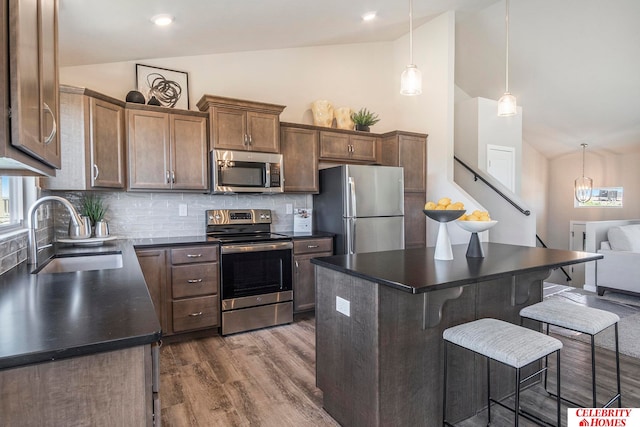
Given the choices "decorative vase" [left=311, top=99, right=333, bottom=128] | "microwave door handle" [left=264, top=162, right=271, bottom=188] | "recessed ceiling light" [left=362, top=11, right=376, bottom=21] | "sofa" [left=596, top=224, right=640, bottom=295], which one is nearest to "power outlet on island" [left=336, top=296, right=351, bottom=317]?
"microwave door handle" [left=264, top=162, right=271, bottom=188]

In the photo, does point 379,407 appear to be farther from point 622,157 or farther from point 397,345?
point 622,157

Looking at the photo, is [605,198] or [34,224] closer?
[34,224]

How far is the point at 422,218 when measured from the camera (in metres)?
4.54

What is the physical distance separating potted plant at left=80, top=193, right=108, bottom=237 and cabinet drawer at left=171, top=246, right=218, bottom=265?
0.65 metres

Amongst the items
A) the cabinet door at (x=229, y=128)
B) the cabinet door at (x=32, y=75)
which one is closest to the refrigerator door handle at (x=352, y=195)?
the cabinet door at (x=229, y=128)

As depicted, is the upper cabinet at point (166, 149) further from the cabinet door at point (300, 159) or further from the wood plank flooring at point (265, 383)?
the wood plank flooring at point (265, 383)

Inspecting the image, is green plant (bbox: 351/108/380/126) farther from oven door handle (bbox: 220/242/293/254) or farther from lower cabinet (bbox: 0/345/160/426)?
lower cabinet (bbox: 0/345/160/426)

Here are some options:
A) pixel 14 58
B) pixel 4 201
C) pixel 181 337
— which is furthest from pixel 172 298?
pixel 14 58

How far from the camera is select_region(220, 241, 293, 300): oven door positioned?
3.31 meters

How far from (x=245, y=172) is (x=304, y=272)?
1.17 m

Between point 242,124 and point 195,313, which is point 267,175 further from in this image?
point 195,313

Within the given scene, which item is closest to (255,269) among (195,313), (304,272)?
(304,272)

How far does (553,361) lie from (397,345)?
5.90 feet

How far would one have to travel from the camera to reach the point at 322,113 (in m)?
4.34
